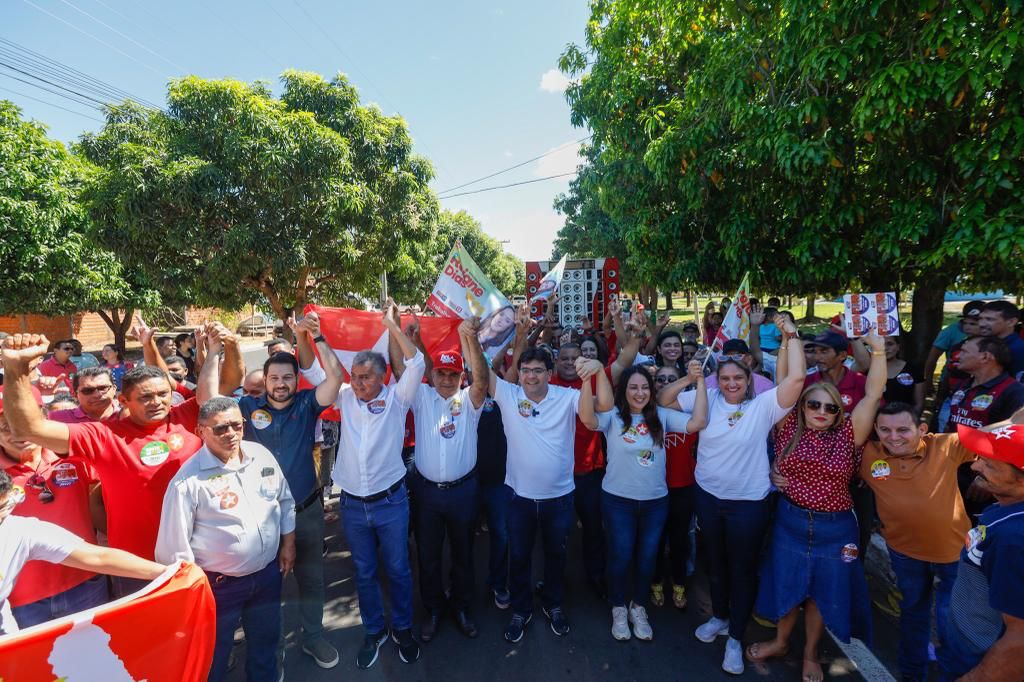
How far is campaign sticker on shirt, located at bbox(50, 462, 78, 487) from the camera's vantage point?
271 cm

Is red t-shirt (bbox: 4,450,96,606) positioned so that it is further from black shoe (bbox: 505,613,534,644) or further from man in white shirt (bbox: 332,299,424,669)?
black shoe (bbox: 505,613,534,644)

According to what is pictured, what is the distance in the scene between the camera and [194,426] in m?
3.33

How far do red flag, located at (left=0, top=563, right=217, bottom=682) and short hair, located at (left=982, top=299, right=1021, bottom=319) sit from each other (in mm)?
6001

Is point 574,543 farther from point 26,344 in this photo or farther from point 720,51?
point 720,51

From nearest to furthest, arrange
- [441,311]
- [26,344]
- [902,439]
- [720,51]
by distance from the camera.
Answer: [26,344] → [902,439] → [441,311] → [720,51]

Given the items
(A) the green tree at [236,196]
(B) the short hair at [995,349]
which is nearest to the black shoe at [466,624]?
(B) the short hair at [995,349]

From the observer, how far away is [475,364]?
3615 millimetres

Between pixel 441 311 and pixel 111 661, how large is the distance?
3308 mm

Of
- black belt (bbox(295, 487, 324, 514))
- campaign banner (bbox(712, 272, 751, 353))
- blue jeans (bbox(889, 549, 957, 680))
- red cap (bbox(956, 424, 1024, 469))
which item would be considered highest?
campaign banner (bbox(712, 272, 751, 353))

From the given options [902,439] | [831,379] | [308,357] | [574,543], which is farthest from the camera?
[574,543]

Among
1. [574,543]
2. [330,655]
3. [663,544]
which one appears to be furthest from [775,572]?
[330,655]

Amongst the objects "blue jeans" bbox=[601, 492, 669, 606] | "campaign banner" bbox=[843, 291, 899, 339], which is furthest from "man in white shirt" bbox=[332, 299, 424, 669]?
"campaign banner" bbox=[843, 291, 899, 339]

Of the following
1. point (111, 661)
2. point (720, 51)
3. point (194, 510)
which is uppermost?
point (720, 51)

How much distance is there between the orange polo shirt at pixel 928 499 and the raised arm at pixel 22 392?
462cm
